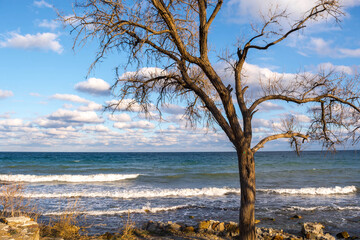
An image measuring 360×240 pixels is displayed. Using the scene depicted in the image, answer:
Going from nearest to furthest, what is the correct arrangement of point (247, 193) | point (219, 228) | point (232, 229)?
point (247, 193) < point (232, 229) < point (219, 228)

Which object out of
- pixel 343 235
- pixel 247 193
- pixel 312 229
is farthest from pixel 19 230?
pixel 343 235

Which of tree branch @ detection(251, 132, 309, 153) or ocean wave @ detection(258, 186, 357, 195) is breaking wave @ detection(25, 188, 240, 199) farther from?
tree branch @ detection(251, 132, 309, 153)

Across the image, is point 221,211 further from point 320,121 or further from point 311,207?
point 320,121

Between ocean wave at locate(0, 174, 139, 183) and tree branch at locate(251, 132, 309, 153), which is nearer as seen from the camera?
tree branch at locate(251, 132, 309, 153)

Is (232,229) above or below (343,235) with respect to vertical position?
above

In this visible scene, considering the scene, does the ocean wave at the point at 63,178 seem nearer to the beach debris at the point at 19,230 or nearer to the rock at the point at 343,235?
the beach debris at the point at 19,230

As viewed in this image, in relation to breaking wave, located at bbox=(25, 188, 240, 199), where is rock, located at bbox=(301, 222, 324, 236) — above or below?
above

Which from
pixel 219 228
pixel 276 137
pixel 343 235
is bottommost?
pixel 343 235

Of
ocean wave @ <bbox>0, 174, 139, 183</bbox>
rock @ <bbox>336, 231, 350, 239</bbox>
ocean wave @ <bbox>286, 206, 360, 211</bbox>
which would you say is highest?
rock @ <bbox>336, 231, 350, 239</bbox>

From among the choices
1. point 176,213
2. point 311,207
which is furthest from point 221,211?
point 311,207

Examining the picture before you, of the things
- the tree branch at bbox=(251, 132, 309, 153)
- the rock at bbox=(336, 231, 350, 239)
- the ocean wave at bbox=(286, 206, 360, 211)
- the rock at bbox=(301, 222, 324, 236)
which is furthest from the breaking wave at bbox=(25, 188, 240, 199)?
the tree branch at bbox=(251, 132, 309, 153)

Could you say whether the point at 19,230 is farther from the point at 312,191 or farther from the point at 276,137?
the point at 312,191

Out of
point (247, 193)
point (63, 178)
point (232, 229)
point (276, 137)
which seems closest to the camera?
point (247, 193)

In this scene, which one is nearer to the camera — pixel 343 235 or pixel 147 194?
pixel 343 235
